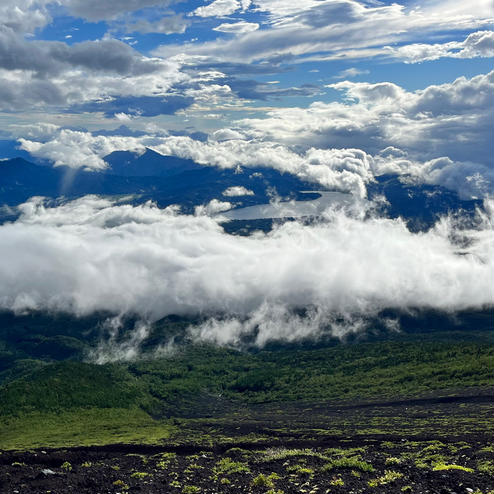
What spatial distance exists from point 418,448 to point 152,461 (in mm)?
45092

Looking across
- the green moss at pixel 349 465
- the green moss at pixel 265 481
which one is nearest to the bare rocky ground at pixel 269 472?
the green moss at pixel 265 481

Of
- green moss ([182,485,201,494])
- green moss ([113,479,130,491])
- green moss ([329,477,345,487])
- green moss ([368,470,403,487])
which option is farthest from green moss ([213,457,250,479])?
green moss ([368,470,403,487])

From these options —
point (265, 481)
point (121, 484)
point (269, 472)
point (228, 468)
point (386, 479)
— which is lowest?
point (228, 468)

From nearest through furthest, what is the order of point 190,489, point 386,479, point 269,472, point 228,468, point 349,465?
point 386,479 < point 190,489 < point 349,465 < point 269,472 < point 228,468

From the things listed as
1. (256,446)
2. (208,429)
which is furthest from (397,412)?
(256,446)

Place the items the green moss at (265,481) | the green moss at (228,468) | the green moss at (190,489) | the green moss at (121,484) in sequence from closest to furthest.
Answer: the green moss at (265,481) < the green moss at (190,489) < the green moss at (121,484) < the green moss at (228,468)

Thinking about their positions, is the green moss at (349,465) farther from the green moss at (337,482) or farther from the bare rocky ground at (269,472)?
the green moss at (337,482)

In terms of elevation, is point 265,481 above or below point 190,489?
above

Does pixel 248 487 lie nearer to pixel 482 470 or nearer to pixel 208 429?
pixel 482 470

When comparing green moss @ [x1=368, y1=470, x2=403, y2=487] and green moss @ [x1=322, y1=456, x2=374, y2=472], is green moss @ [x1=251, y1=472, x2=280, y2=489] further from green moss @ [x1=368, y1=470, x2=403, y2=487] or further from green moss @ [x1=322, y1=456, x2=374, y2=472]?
green moss @ [x1=368, y1=470, x2=403, y2=487]

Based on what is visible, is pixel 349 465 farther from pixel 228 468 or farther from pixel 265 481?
pixel 228 468

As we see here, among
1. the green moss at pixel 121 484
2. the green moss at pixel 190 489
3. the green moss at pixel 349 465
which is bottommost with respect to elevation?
the green moss at pixel 349 465

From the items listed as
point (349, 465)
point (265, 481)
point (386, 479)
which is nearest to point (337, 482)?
point (386, 479)

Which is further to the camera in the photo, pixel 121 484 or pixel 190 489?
pixel 121 484
